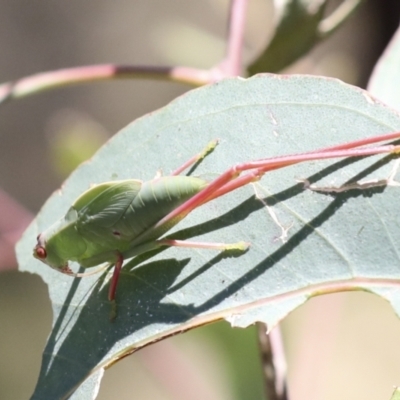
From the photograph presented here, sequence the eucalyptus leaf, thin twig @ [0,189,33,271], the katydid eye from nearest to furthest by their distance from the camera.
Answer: the eucalyptus leaf < the katydid eye < thin twig @ [0,189,33,271]

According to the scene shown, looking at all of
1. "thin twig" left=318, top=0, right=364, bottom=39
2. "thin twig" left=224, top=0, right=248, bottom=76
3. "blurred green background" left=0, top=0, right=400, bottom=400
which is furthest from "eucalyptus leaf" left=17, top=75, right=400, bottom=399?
"blurred green background" left=0, top=0, right=400, bottom=400

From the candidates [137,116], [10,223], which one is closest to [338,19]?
[10,223]

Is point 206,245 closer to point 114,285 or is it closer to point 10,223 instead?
point 114,285

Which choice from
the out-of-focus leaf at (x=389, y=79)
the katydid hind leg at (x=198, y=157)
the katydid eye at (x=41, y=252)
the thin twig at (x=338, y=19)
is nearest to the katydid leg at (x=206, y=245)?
the katydid hind leg at (x=198, y=157)

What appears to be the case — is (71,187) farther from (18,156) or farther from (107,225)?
(18,156)

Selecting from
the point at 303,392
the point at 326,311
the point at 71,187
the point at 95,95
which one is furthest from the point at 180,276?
the point at 95,95

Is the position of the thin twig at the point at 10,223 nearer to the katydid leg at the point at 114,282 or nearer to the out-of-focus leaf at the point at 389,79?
the katydid leg at the point at 114,282

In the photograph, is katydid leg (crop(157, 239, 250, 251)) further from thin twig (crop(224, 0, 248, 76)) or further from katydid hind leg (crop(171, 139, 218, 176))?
thin twig (crop(224, 0, 248, 76))
